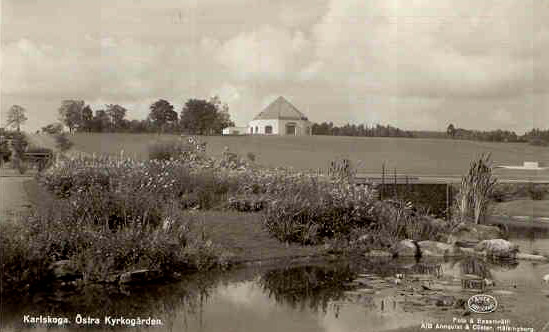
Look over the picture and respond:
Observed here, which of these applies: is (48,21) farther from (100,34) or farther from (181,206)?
(181,206)

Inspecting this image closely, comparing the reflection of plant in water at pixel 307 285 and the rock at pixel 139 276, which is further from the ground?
the rock at pixel 139 276

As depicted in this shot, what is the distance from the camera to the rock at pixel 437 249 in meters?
15.5

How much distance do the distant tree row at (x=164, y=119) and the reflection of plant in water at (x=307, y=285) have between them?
2369 cm

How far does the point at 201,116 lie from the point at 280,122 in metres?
17.4

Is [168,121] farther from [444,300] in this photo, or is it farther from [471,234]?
[444,300]

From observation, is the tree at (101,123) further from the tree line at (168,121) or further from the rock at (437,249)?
the rock at (437,249)

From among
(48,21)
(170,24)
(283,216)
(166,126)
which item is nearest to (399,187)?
(283,216)

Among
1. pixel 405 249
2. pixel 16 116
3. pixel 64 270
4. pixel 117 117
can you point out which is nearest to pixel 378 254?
pixel 405 249

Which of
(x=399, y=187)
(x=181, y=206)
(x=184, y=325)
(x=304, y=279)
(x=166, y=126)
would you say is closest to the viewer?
(x=184, y=325)

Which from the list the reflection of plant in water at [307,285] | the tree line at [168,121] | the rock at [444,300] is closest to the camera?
the rock at [444,300]

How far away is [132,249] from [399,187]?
1396 cm

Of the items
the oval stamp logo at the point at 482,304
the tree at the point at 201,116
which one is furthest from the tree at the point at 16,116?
the tree at the point at 201,116

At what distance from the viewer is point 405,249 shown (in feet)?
50.3

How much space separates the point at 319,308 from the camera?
34.3 feet
